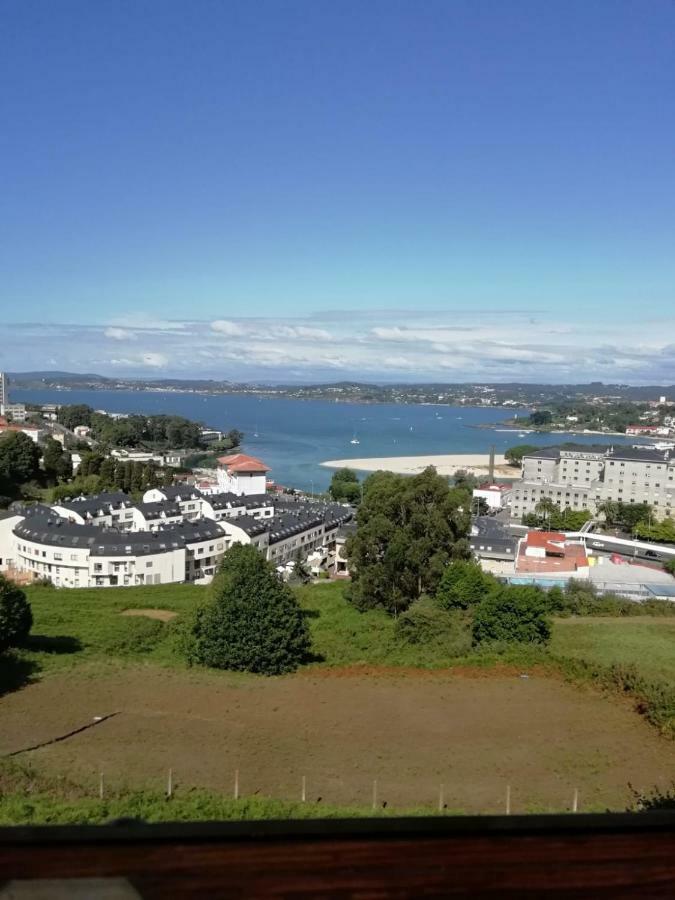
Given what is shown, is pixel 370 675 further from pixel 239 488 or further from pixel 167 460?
pixel 167 460

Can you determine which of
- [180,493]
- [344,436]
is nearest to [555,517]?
[180,493]

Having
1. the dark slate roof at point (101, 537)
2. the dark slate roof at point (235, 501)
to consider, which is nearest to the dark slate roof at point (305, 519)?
A: the dark slate roof at point (235, 501)

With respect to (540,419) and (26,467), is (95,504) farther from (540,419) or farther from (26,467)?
(540,419)

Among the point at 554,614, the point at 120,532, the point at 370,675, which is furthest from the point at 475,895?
the point at 120,532

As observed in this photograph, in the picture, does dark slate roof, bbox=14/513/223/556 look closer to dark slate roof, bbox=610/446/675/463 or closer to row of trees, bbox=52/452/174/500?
row of trees, bbox=52/452/174/500

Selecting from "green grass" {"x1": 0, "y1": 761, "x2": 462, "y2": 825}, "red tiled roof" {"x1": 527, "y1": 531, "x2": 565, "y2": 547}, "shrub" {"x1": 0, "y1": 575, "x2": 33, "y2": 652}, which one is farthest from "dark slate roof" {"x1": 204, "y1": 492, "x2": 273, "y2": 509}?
"green grass" {"x1": 0, "y1": 761, "x2": 462, "y2": 825}
